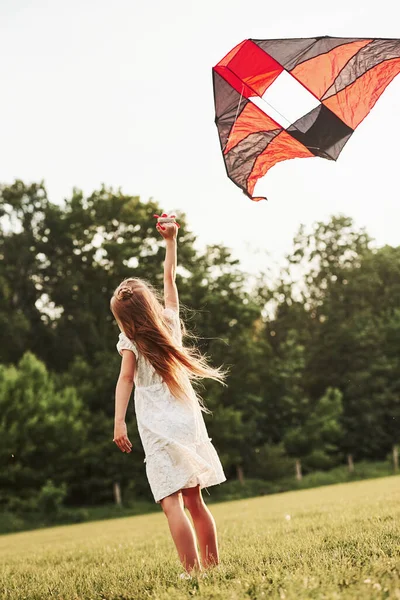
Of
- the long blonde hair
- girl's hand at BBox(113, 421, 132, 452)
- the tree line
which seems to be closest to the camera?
girl's hand at BBox(113, 421, 132, 452)

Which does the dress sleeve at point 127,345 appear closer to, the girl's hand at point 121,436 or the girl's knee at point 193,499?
the girl's hand at point 121,436

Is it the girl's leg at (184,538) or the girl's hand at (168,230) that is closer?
the girl's leg at (184,538)

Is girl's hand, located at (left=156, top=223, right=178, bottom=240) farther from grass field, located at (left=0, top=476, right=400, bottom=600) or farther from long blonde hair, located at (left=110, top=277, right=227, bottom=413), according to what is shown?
grass field, located at (left=0, top=476, right=400, bottom=600)

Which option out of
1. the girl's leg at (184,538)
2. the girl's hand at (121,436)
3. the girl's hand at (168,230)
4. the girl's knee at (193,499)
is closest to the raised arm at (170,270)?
the girl's hand at (168,230)

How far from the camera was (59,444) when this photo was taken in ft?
96.4

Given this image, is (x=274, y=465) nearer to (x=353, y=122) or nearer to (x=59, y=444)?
(x=59, y=444)

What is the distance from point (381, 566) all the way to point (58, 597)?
2.03m

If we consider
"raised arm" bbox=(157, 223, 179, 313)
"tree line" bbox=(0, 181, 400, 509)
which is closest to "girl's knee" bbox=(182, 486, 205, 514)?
"raised arm" bbox=(157, 223, 179, 313)

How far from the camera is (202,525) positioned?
179 inches

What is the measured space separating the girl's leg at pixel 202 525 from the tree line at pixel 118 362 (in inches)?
949

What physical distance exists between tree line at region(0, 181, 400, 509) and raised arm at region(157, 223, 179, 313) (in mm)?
23690

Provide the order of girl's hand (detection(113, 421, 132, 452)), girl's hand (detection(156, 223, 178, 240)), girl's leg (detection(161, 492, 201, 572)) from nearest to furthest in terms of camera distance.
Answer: girl's leg (detection(161, 492, 201, 572)) → girl's hand (detection(113, 421, 132, 452)) → girl's hand (detection(156, 223, 178, 240))

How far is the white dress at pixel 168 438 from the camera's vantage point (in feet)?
14.5

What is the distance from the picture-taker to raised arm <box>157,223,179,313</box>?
5.14m
